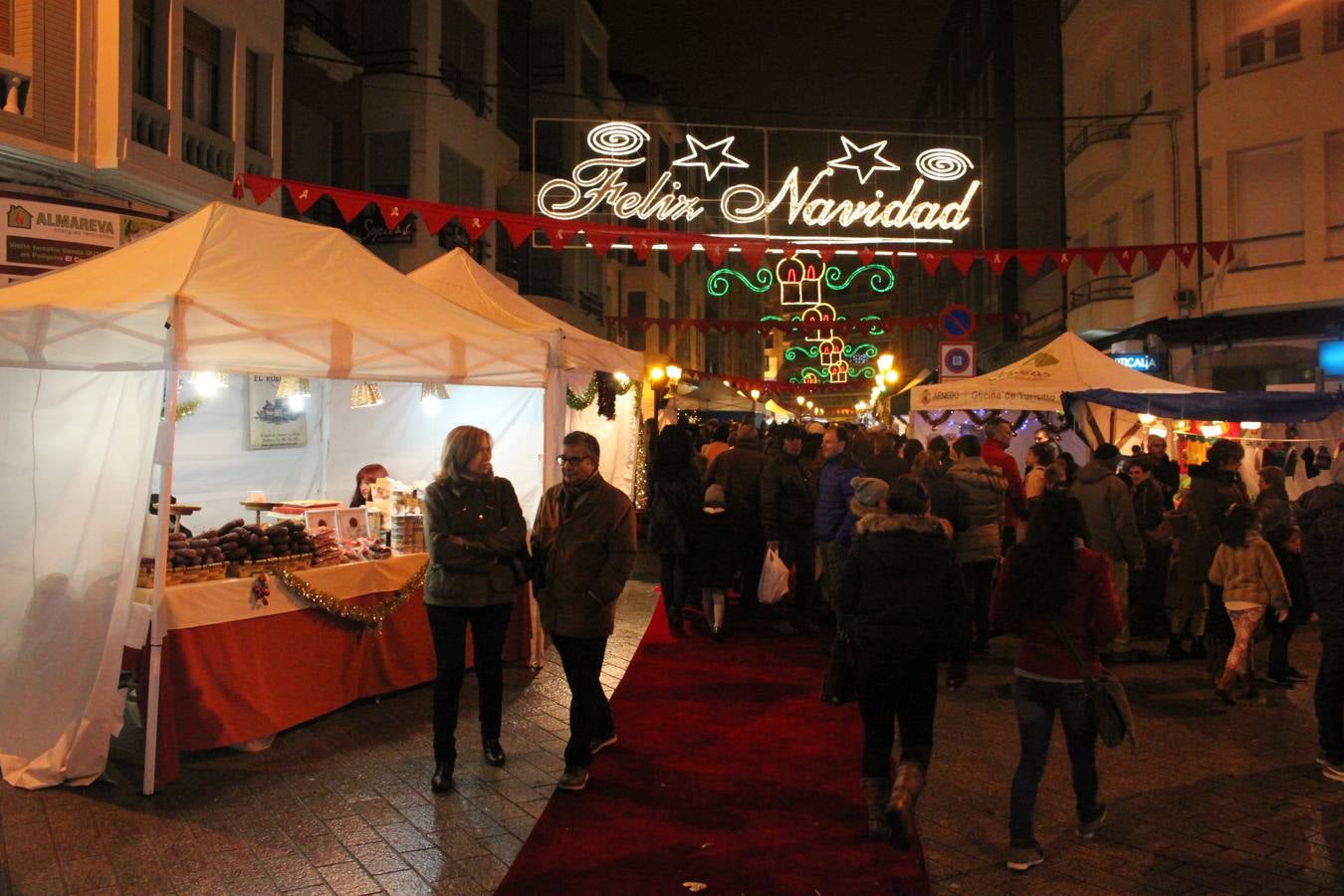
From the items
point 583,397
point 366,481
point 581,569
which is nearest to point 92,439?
point 581,569

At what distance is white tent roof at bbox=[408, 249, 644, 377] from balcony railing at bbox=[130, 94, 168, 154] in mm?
4444

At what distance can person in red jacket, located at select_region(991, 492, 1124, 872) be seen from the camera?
452cm

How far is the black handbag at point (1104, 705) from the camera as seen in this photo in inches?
175

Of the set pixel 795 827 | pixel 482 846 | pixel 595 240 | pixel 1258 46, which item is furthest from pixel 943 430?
pixel 482 846

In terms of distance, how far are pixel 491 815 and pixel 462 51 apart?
1987cm

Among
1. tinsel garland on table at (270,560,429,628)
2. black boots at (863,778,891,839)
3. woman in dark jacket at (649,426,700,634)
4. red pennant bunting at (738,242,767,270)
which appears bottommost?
black boots at (863,778,891,839)

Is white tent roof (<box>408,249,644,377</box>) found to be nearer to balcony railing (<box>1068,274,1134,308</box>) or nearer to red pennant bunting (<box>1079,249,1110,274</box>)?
red pennant bunting (<box>1079,249,1110,274</box>)

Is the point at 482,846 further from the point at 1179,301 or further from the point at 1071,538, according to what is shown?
the point at 1179,301

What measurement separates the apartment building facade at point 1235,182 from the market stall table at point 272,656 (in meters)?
13.2

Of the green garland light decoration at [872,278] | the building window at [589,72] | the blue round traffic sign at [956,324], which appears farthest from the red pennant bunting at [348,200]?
the building window at [589,72]

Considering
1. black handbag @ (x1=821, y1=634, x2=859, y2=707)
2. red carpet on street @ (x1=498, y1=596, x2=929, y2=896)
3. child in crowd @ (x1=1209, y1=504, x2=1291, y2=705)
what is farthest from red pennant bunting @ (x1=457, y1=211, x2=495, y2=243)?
child in crowd @ (x1=1209, y1=504, x2=1291, y2=705)

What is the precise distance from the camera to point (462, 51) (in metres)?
21.7

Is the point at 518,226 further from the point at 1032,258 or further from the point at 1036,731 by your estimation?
the point at 1036,731

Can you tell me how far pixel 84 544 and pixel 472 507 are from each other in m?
2.21
